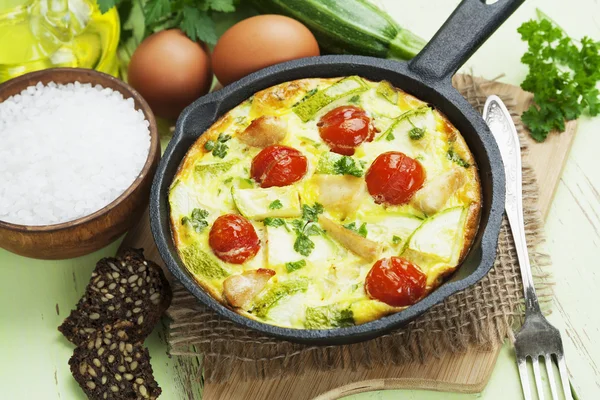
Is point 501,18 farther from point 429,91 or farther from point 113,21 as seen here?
point 113,21

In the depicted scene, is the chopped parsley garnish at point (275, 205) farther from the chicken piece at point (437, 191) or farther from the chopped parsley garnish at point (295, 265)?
the chicken piece at point (437, 191)

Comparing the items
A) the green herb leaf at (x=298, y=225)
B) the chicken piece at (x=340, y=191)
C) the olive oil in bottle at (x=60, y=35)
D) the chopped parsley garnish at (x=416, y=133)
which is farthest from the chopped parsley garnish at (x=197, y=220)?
the olive oil in bottle at (x=60, y=35)

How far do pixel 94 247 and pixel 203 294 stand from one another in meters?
0.87

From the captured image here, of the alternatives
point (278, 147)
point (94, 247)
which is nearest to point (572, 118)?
point (278, 147)

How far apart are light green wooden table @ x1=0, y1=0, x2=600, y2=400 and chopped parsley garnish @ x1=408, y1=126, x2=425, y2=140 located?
2.81ft

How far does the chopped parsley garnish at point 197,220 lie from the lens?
10.4ft

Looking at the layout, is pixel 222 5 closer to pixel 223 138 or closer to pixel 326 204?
pixel 223 138

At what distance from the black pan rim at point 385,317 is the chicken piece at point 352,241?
0.97 ft

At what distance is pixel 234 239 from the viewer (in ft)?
9.95

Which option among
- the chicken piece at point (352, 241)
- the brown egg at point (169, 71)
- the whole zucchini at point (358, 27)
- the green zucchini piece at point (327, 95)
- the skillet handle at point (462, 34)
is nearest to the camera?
the chicken piece at point (352, 241)

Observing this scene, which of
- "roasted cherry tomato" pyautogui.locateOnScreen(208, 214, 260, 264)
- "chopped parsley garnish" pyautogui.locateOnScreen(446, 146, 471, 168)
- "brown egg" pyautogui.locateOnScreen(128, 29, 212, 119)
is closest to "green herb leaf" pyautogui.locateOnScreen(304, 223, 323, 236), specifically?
"roasted cherry tomato" pyautogui.locateOnScreen(208, 214, 260, 264)

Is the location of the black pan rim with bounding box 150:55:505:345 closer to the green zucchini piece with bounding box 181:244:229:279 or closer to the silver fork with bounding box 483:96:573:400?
the green zucchini piece with bounding box 181:244:229:279

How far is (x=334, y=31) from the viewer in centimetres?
409

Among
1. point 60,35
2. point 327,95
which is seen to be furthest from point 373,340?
point 60,35
